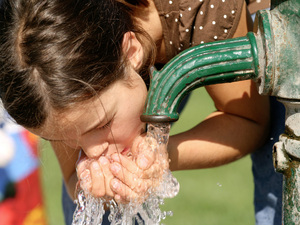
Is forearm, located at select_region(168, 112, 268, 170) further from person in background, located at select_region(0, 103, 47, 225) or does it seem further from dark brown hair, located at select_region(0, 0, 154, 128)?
person in background, located at select_region(0, 103, 47, 225)

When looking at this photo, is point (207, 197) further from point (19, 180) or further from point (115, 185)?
point (115, 185)

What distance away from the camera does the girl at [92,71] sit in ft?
4.00

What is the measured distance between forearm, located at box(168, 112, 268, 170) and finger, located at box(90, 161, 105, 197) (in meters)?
0.31

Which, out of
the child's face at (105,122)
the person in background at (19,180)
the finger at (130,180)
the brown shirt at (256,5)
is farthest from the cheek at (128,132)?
the person in background at (19,180)


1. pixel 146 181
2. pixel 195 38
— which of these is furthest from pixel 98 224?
pixel 195 38

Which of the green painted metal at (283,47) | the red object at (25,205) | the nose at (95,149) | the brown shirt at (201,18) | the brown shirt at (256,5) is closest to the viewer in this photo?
Result: the green painted metal at (283,47)

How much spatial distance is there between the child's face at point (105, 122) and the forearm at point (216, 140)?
209 millimetres

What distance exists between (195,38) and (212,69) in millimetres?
414

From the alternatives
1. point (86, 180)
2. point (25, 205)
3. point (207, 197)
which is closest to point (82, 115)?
point (86, 180)

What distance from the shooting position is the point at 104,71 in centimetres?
125

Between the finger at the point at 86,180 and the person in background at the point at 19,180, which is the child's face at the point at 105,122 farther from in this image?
the person in background at the point at 19,180

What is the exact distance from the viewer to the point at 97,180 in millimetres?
1255

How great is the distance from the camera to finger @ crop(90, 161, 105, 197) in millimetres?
1254

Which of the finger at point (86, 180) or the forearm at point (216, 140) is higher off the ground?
the finger at point (86, 180)
